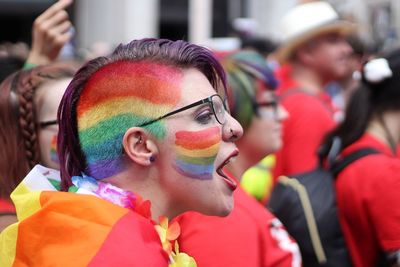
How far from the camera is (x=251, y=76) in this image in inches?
140

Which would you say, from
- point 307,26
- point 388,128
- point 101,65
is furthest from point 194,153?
point 307,26

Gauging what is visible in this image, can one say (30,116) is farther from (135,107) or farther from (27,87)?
(135,107)

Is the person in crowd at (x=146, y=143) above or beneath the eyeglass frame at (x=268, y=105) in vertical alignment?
above

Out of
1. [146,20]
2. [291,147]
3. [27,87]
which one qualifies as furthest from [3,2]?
[27,87]

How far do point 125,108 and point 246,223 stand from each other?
2.63 ft

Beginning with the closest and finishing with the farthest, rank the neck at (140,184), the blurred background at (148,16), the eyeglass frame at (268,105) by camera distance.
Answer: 1. the neck at (140,184)
2. the eyeglass frame at (268,105)
3. the blurred background at (148,16)

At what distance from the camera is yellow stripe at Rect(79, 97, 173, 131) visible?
185 cm

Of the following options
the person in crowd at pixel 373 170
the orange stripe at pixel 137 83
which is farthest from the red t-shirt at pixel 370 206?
the orange stripe at pixel 137 83

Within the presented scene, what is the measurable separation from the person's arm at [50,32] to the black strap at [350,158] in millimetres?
1292

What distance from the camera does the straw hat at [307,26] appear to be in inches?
209

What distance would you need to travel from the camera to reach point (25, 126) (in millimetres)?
2646

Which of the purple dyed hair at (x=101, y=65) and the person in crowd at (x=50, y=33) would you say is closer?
the purple dyed hair at (x=101, y=65)

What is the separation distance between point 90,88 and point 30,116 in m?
0.82

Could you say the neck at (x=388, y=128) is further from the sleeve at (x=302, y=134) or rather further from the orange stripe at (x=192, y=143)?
the orange stripe at (x=192, y=143)
